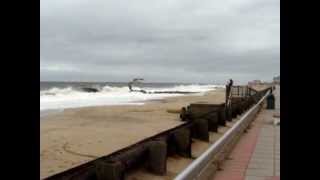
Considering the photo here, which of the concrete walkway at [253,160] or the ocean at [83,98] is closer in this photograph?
the concrete walkway at [253,160]

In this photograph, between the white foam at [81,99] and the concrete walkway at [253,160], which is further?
the white foam at [81,99]

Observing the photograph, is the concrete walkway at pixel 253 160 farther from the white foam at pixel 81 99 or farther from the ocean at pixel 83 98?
the white foam at pixel 81 99

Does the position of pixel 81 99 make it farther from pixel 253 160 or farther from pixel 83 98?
pixel 253 160

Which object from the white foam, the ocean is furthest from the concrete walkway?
the white foam

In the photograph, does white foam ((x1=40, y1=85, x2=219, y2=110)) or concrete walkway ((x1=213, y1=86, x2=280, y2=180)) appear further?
white foam ((x1=40, y1=85, x2=219, y2=110))

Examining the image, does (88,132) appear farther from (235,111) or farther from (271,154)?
(271,154)

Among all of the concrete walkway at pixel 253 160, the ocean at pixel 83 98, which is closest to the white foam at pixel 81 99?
the ocean at pixel 83 98

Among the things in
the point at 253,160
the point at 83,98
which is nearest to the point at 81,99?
the point at 83,98

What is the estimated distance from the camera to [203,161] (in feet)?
16.3

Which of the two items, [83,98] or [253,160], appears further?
[83,98]

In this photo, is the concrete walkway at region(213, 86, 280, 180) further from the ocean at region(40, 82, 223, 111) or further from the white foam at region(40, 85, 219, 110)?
the white foam at region(40, 85, 219, 110)
